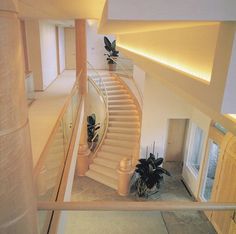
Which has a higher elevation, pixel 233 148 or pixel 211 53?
pixel 211 53

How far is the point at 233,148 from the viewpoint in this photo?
5.40m

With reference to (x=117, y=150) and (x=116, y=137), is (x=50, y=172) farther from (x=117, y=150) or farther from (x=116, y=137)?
(x=116, y=137)

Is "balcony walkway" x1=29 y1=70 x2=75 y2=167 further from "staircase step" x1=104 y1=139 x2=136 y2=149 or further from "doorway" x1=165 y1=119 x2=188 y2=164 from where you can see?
"doorway" x1=165 y1=119 x2=188 y2=164

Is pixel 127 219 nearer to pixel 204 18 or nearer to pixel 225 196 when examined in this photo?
pixel 225 196

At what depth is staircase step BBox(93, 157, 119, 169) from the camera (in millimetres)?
8789

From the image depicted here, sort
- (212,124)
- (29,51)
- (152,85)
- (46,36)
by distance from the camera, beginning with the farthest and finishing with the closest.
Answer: (46,36) < (29,51) < (152,85) < (212,124)

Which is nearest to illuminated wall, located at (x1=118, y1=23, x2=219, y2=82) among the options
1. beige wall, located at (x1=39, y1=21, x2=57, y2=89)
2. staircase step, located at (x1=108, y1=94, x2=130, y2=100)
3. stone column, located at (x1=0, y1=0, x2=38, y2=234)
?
stone column, located at (x1=0, y1=0, x2=38, y2=234)

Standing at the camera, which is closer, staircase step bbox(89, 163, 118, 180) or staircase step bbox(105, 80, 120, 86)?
staircase step bbox(89, 163, 118, 180)

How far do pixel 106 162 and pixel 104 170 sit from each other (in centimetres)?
36

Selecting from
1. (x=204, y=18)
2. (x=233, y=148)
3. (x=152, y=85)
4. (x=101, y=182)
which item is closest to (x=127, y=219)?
(x=101, y=182)

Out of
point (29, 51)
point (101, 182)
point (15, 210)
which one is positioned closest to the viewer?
point (15, 210)

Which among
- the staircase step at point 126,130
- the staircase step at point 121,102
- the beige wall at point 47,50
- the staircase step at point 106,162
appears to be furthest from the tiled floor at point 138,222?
the beige wall at point 47,50

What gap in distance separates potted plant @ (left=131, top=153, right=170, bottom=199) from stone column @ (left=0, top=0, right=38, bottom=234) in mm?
6451

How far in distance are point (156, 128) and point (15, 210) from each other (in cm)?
723
